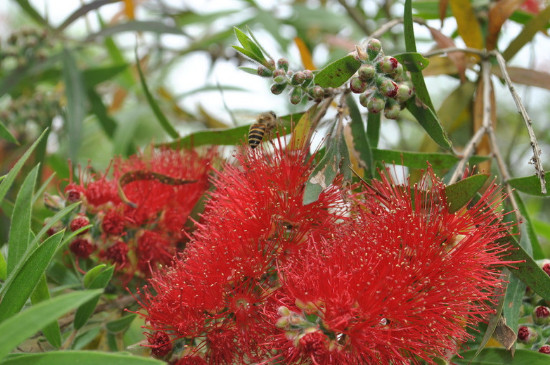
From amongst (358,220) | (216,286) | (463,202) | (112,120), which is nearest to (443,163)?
(463,202)

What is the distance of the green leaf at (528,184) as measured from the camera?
4.01 feet

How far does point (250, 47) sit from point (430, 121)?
42 centimetres

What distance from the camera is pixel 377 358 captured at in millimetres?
986

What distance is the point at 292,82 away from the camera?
3.79 feet

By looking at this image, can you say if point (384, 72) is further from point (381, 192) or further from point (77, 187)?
point (77, 187)

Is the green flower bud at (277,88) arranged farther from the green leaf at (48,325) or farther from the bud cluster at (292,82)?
the green leaf at (48,325)

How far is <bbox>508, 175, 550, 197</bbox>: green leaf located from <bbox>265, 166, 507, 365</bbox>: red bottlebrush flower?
6.8 inches

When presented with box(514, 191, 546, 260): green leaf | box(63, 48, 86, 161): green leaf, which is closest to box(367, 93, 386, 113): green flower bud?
box(514, 191, 546, 260): green leaf

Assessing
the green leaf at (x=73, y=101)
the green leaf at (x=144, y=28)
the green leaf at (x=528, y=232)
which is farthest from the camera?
the green leaf at (x=144, y=28)

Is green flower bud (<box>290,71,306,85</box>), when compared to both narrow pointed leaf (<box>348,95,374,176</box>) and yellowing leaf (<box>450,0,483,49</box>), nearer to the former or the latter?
narrow pointed leaf (<box>348,95,374,176</box>)

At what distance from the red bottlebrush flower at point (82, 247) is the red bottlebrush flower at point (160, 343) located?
1.16 ft

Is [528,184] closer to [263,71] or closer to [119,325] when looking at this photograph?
[263,71]

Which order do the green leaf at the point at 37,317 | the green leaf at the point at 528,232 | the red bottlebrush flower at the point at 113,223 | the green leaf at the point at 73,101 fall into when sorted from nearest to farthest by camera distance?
the green leaf at the point at 37,317 → the green leaf at the point at 528,232 → the red bottlebrush flower at the point at 113,223 → the green leaf at the point at 73,101

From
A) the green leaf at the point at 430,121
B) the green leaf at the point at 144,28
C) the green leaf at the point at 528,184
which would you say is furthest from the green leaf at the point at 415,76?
the green leaf at the point at 144,28
